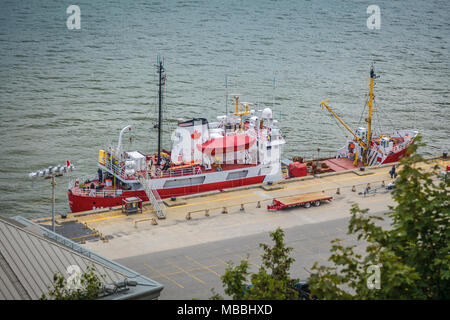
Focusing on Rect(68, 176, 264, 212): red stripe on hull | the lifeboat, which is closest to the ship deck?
Rect(68, 176, 264, 212): red stripe on hull

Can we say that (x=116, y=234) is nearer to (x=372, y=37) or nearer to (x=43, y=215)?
(x=43, y=215)

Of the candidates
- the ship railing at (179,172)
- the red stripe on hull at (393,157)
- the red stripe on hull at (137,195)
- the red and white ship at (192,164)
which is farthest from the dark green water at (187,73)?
the red stripe on hull at (393,157)

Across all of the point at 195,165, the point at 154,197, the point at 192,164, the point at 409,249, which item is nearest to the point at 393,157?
the point at 195,165

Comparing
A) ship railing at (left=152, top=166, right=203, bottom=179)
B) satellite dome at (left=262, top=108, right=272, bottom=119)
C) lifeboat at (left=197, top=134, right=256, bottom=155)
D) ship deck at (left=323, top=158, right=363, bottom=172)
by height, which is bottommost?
ship deck at (left=323, top=158, right=363, bottom=172)

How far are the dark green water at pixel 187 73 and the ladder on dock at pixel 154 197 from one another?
8743 mm

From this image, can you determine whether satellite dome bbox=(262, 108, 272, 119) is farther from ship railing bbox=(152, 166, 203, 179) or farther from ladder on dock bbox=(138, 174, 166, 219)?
ladder on dock bbox=(138, 174, 166, 219)

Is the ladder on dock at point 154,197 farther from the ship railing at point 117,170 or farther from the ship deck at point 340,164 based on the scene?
the ship deck at point 340,164

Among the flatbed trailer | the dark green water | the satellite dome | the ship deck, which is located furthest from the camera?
the dark green water

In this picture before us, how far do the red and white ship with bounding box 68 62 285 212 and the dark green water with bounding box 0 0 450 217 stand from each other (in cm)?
584

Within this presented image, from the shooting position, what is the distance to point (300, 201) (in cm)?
5356

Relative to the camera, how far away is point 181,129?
5781 centimetres

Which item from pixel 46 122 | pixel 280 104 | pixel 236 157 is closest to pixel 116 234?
pixel 236 157

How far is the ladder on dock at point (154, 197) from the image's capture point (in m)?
51.5

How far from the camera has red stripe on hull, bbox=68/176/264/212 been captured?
54.5 m
